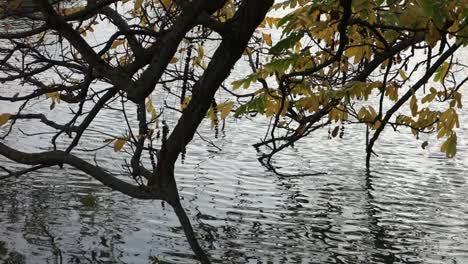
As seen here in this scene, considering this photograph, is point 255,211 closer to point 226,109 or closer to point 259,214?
point 259,214

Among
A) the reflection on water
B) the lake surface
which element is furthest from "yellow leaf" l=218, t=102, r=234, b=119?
the reflection on water

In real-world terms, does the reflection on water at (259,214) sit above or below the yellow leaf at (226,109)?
below

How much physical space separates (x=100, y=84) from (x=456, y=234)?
14605 millimetres

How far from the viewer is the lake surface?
12.0 meters

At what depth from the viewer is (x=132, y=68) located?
5.01 metres

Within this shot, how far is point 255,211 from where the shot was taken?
48.2ft

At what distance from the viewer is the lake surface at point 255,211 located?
12039mm

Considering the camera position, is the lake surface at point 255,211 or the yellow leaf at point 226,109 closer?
the yellow leaf at point 226,109

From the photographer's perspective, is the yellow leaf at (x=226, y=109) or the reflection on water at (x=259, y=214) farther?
the reflection on water at (x=259, y=214)

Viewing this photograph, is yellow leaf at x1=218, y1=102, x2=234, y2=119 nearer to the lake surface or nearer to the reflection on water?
the lake surface

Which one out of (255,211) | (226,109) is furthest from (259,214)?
(226,109)

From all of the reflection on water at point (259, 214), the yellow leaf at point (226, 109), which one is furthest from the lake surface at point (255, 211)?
the yellow leaf at point (226, 109)

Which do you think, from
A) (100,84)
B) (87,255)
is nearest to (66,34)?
(87,255)

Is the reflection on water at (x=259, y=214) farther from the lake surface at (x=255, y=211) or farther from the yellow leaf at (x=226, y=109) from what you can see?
the yellow leaf at (x=226, y=109)
